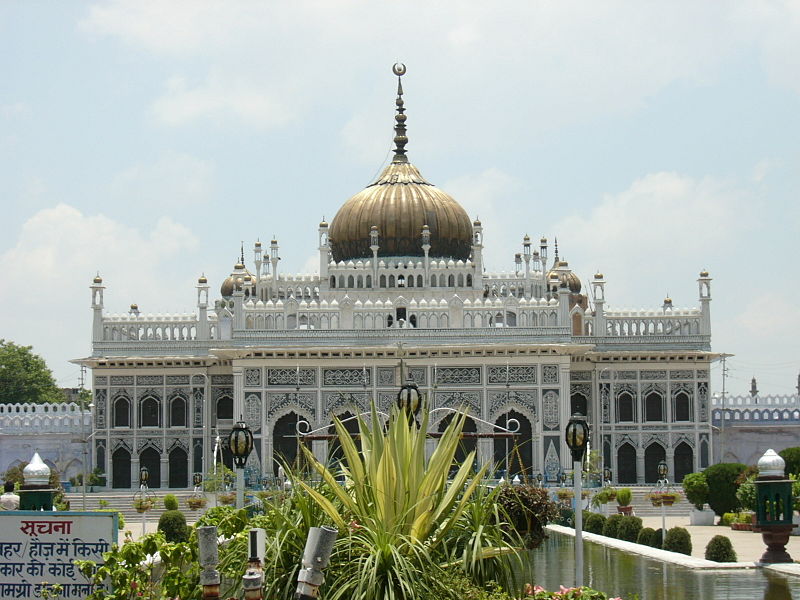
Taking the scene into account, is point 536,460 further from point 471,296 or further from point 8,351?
point 8,351

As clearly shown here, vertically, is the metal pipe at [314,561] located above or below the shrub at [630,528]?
above

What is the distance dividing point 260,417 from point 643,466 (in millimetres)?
10891

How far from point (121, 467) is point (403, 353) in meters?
9.62

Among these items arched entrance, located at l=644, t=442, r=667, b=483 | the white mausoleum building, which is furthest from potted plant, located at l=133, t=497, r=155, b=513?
arched entrance, located at l=644, t=442, r=667, b=483

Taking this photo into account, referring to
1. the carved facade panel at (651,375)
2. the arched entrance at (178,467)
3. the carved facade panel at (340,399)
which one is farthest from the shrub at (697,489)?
the arched entrance at (178,467)

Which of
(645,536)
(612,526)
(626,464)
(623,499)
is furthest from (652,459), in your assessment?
(645,536)

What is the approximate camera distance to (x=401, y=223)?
45.1 meters

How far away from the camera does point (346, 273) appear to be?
44562 mm

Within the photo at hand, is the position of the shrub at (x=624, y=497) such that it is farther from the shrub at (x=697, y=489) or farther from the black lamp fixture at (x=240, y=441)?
the black lamp fixture at (x=240, y=441)

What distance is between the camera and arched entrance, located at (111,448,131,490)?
4369 centimetres

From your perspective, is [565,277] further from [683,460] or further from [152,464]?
[152,464]

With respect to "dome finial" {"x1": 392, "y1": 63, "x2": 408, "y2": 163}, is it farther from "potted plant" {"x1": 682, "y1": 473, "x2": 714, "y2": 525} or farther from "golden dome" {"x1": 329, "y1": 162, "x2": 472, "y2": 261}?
"potted plant" {"x1": 682, "y1": 473, "x2": 714, "y2": 525}

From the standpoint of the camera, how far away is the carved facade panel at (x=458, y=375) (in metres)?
41.8

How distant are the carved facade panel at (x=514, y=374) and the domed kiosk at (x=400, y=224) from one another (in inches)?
187
